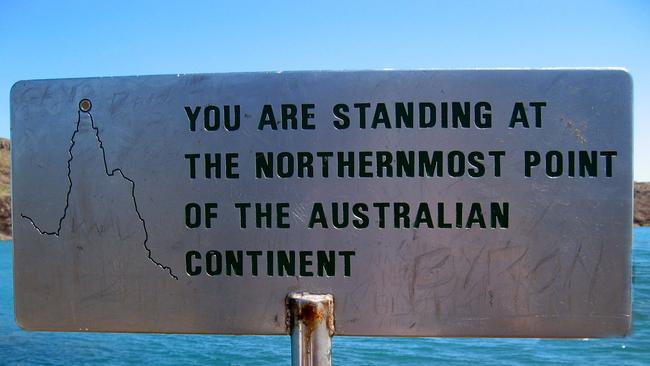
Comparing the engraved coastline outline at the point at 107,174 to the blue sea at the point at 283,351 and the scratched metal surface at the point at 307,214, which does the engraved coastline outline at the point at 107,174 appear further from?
the blue sea at the point at 283,351

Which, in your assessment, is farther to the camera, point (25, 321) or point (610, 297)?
point (25, 321)

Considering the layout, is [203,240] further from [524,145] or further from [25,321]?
[524,145]

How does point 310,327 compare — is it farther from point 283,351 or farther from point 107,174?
point 283,351

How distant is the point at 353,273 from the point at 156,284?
2.54ft

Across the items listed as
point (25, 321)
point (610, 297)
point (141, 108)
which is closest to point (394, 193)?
point (610, 297)

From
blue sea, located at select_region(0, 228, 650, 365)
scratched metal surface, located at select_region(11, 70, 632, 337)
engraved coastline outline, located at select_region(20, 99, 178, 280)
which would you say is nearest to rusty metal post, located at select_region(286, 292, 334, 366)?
scratched metal surface, located at select_region(11, 70, 632, 337)

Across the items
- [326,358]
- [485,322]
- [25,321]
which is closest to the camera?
[326,358]

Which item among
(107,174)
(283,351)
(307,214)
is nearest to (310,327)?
(307,214)

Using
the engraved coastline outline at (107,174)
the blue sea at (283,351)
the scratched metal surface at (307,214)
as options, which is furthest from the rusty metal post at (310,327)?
the blue sea at (283,351)

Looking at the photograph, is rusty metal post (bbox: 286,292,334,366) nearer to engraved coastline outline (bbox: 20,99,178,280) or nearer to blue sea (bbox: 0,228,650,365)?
engraved coastline outline (bbox: 20,99,178,280)

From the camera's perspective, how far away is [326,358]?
1719 mm

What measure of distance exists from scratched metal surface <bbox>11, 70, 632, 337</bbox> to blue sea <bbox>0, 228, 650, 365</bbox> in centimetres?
1002

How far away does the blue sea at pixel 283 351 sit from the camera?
11.9 metres

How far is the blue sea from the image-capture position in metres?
11.9
